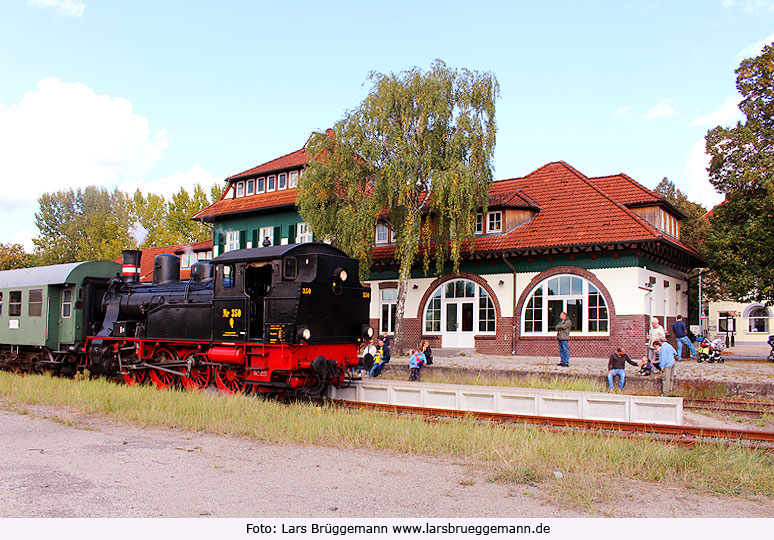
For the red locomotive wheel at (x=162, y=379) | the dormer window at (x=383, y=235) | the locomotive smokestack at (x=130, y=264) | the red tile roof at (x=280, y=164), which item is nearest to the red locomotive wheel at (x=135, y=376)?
the red locomotive wheel at (x=162, y=379)

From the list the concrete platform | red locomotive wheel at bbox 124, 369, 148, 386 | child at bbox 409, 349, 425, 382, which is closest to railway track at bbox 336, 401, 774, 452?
the concrete platform

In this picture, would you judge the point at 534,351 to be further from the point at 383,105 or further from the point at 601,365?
the point at 383,105

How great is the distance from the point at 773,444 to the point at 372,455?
6.17 metres

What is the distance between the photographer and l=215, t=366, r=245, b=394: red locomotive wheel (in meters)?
13.0

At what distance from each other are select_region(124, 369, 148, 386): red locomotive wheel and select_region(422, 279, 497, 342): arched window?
44.4 feet

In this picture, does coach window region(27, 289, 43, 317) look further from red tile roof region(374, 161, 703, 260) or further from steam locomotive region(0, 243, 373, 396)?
red tile roof region(374, 161, 703, 260)

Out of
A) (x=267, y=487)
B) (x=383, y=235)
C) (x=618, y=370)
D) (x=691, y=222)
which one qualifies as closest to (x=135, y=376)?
(x=267, y=487)

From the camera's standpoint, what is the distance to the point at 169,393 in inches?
485

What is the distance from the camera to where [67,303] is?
1714 centimetres

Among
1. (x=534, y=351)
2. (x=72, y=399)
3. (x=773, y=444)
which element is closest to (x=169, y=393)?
(x=72, y=399)

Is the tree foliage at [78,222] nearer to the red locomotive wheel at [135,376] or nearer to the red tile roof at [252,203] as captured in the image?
the red tile roof at [252,203]

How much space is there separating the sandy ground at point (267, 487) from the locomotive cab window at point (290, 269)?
12.4 feet

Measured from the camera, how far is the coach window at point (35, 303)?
57.4ft

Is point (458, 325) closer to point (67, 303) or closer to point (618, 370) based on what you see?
point (618, 370)
